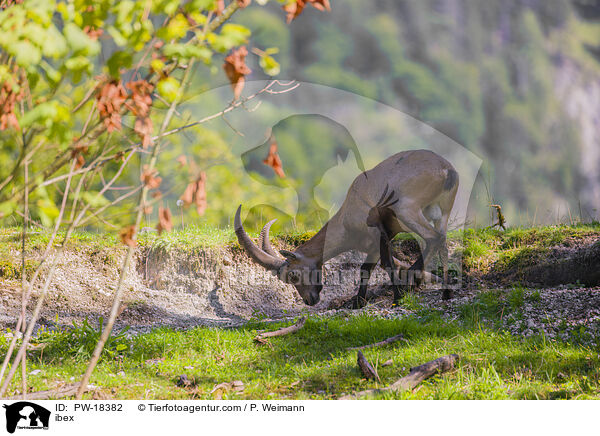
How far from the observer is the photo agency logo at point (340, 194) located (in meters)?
5.75

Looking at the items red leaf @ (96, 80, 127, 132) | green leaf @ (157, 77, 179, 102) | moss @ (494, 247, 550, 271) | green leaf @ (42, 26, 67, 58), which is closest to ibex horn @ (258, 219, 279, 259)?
moss @ (494, 247, 550, 271)

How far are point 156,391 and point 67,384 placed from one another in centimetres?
62

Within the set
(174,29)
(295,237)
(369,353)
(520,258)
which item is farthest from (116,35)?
(295,237)

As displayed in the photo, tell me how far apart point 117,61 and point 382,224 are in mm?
4486

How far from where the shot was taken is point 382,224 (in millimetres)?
5957

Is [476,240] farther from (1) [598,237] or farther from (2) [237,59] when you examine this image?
(2) [237,59]

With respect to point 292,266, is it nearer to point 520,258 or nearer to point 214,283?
point 214,283

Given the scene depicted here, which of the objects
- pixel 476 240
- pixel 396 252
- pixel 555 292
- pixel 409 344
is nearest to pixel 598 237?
pixel 476 240

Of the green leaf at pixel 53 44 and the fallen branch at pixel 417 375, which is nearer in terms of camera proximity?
the green leaf at pixel 53 44

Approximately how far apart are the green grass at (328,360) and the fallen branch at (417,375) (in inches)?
1.9

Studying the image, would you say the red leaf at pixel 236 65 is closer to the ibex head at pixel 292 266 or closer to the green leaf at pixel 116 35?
the green leaf at pixel 116 35

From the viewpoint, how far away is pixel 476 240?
6953 millimetres

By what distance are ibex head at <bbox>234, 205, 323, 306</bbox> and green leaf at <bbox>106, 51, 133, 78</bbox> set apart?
3997 mm
